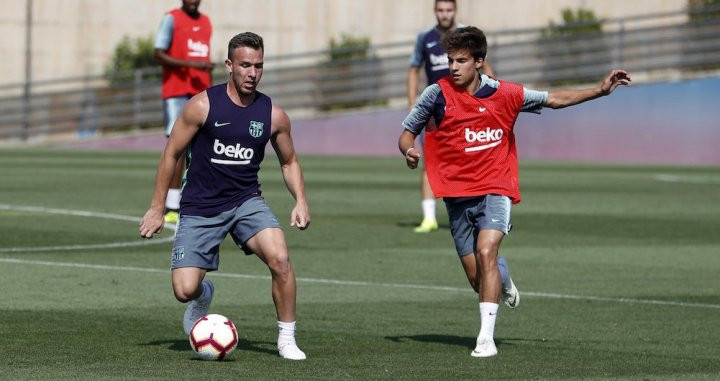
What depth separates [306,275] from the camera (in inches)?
494

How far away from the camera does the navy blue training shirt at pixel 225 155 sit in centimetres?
859

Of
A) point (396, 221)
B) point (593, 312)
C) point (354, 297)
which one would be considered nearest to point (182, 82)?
point (396, 221)

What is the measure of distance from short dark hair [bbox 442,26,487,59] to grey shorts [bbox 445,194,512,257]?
33.5 inches

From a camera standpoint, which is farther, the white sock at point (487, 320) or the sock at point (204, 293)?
the sock at point (204, 293)

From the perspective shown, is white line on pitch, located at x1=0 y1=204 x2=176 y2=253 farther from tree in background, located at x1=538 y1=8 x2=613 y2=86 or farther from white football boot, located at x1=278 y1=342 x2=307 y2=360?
tree in background, located at x1=538 y1=8 x2=613 y2=86

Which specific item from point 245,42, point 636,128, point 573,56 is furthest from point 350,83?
point 245,42

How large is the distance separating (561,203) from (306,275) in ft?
29.8

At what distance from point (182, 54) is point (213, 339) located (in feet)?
29.6

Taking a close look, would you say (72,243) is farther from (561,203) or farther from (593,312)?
(561,203)

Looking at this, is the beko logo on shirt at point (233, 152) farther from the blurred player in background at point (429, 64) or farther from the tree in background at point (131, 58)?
the tree in background at point (131, 58)

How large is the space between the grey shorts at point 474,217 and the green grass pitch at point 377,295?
607mm

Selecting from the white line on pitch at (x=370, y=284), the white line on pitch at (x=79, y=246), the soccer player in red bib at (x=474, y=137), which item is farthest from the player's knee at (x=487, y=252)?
the white line on pitch at (x=79, y=246)

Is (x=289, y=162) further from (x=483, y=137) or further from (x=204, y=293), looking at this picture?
(x=483, y=137)

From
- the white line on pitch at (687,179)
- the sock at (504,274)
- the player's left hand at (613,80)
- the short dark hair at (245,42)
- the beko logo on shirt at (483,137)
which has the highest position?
the short dark hair at (245,42)
